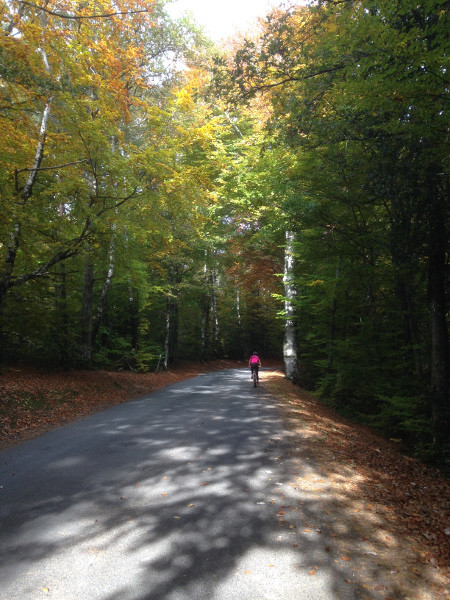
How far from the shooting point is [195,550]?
3.18 meters

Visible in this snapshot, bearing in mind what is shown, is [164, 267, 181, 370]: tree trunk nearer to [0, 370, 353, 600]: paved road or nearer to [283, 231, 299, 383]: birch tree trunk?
[283, 231, 299, 383]: birch tree trunk

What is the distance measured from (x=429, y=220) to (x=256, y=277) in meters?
14.6

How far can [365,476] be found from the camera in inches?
207

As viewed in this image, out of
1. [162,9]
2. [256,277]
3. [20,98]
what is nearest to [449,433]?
[20,98]

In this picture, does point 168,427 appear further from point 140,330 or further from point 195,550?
point 140,330

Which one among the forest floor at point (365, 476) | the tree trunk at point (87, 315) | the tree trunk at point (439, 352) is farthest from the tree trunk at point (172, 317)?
the tree trunk at point (439, 352)

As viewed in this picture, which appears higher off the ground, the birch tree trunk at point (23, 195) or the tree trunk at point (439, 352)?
the birch tree trunk at point (23, 195)

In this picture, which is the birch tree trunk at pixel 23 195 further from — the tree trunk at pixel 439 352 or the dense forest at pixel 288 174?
the tree trunk at pixel 439 352

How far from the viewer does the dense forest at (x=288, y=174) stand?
20.0 feet

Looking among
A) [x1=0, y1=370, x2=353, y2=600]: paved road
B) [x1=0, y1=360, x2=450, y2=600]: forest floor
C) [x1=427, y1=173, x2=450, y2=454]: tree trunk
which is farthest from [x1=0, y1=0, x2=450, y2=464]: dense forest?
[x1=0, y1=370, x2=353, y2=600]: paved road

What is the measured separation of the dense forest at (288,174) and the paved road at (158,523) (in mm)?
4788

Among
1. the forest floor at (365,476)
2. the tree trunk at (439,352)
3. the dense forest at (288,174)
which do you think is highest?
the dense forest at (288,174)

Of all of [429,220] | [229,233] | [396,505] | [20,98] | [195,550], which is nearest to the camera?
[195,550]

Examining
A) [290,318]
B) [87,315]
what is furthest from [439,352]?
[87,315]
